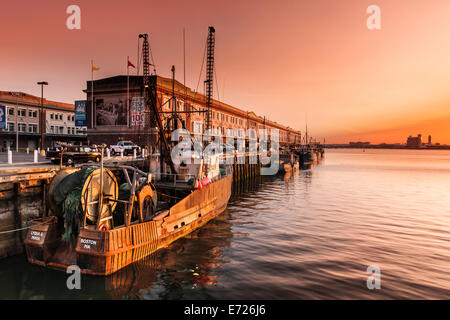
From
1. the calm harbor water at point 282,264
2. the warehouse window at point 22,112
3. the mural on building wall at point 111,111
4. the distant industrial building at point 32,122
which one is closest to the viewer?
the calm harbor water at point 282,264

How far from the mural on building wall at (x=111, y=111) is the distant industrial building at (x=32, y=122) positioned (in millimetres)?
14085

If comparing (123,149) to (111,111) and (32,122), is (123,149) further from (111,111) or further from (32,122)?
(32,122)

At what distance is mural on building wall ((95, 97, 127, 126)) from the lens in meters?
56.9

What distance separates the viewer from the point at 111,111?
189 ft

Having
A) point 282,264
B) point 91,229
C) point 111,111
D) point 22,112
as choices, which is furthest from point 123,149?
point 22,112

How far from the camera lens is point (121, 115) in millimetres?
56938

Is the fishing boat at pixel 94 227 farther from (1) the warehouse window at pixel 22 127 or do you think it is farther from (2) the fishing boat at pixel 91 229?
(1) the warehouse window at pixel 22 127

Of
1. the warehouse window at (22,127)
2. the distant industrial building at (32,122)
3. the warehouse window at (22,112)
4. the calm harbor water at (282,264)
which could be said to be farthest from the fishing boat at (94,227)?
the warehouse window at (22,112)

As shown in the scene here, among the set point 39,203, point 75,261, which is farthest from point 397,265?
point 39,203

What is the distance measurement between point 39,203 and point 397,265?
19.2m

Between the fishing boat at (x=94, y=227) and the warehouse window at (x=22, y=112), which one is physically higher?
the warehouse window at (x=22, y=112)

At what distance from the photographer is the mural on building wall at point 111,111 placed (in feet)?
187

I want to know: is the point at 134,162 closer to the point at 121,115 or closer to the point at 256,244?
the point at 256,244

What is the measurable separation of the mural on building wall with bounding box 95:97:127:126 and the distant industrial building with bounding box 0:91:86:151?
14085 mm
